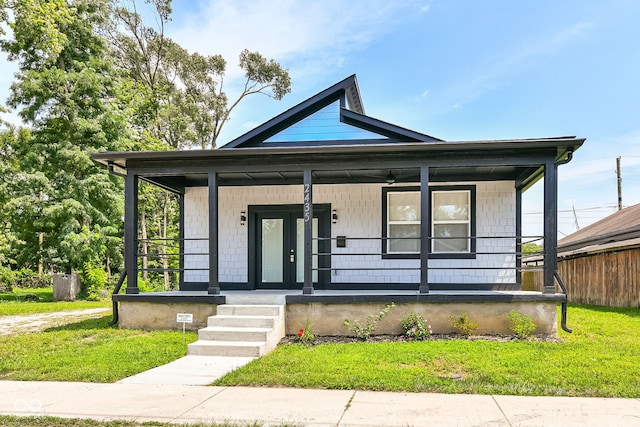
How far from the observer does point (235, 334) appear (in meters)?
7.52

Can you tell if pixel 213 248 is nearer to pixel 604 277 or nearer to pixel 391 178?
pixel 391 178

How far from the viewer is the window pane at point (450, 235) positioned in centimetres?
1053

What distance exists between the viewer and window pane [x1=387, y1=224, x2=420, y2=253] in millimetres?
10672

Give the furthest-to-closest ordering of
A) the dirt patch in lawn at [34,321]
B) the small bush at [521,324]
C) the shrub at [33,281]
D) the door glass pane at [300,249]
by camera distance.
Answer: the shrub at [33,281]
the door glass pane at [300,249]
the dirt patch in lawn at [34,321]
the small bush at [521,324]

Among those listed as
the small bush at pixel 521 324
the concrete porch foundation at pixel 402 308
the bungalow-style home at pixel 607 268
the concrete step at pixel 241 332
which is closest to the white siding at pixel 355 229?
the concrete porch foundation at pixel 402 308

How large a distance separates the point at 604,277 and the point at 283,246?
9.40 meters

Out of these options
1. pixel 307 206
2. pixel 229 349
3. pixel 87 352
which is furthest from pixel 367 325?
pixel 87 352

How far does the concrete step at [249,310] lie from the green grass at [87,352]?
28.2 inches

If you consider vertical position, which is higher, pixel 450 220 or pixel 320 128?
pixel 320 128

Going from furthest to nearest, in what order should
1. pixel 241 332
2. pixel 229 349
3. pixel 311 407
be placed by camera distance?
pixel 241 332 → pixel 229 349 → pixel 311 407

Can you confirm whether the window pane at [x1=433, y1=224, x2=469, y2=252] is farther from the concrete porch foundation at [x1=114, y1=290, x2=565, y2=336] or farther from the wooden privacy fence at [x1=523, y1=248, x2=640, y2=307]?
the concrete porch foundation at [x1=114, y1=290, x2=565, y2=336]

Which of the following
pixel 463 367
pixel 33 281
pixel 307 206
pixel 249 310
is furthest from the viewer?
pixel 33 281

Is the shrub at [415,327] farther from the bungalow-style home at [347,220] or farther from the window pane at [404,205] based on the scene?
the window pane at [404,205]

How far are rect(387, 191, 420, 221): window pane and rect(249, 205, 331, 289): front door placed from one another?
4.81ft
